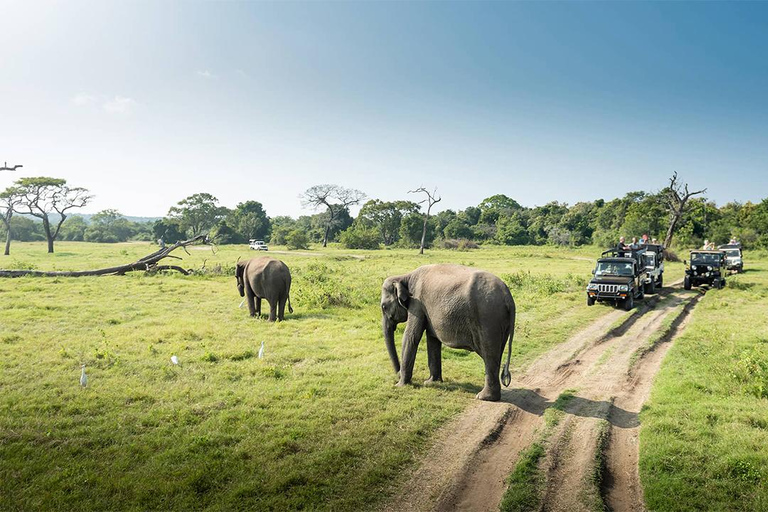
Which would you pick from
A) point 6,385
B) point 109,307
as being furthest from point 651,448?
point 109,307

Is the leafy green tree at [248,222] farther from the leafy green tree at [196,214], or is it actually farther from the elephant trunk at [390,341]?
the elephant trunk at [390,341]

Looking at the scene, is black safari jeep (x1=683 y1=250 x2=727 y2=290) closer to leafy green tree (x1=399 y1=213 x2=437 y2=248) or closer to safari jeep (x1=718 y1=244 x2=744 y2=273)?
safari jeep (x1=718 y1=244 x2=744 y2=273)

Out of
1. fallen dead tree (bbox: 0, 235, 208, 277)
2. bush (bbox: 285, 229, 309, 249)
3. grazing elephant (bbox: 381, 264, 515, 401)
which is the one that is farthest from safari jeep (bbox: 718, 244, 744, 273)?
bush (bbox: 285, 229, 309, 249)

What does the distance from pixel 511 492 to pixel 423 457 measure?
4.57ft

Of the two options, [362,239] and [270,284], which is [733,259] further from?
[362,239]

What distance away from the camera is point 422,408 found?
8.24 metres

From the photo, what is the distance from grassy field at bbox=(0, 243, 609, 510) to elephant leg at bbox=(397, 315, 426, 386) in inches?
15.3

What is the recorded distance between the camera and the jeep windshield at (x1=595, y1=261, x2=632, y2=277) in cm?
1997

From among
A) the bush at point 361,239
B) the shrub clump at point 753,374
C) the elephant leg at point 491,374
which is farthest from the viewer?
the bush at point 361,239

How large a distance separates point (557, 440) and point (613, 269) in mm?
15406

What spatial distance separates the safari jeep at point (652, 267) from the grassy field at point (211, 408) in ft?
32.0

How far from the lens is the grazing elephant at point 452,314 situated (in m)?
8.28

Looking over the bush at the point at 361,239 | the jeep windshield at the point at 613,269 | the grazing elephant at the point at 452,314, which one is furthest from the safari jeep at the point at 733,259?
the bush at the point at 361,239

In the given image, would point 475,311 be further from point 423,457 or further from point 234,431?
point 234,431
